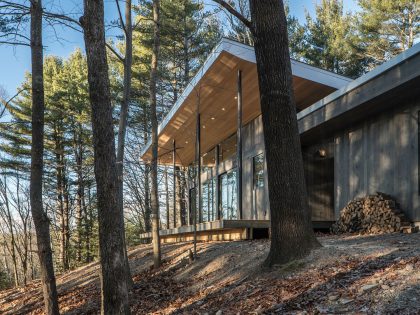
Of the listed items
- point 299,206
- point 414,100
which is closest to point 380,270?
point 299,206

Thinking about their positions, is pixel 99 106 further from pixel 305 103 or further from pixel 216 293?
pixel 305 103

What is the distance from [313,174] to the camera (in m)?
12.5

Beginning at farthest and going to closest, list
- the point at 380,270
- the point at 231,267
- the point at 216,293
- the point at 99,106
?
the point at 231,267, the point at 216,293, the point at 99,106, the point at 380,270

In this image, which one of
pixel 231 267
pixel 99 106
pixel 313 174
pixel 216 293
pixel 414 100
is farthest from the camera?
pixel 313 174

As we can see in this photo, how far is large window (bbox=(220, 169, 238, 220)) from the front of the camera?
16.4 metres

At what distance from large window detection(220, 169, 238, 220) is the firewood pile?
21.1 ft

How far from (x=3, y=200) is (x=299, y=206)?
23819 mm

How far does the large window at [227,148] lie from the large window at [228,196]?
29.0 inches

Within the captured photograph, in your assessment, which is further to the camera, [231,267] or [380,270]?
[231,267]

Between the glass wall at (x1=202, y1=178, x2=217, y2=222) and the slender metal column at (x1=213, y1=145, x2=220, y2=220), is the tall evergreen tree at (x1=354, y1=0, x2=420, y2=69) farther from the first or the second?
the glass wall at (x1=202, y1=178, x2=217, y2=222)

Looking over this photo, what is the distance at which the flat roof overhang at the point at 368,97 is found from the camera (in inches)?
295

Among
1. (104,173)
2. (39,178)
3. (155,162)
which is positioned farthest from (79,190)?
(104,173)

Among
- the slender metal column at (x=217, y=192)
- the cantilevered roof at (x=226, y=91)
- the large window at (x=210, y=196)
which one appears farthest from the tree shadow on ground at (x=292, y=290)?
the large window at (x=210, y=196)

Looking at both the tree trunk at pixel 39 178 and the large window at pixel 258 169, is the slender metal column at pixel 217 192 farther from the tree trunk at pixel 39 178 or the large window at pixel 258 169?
the tree trunk at pixel 39 178
